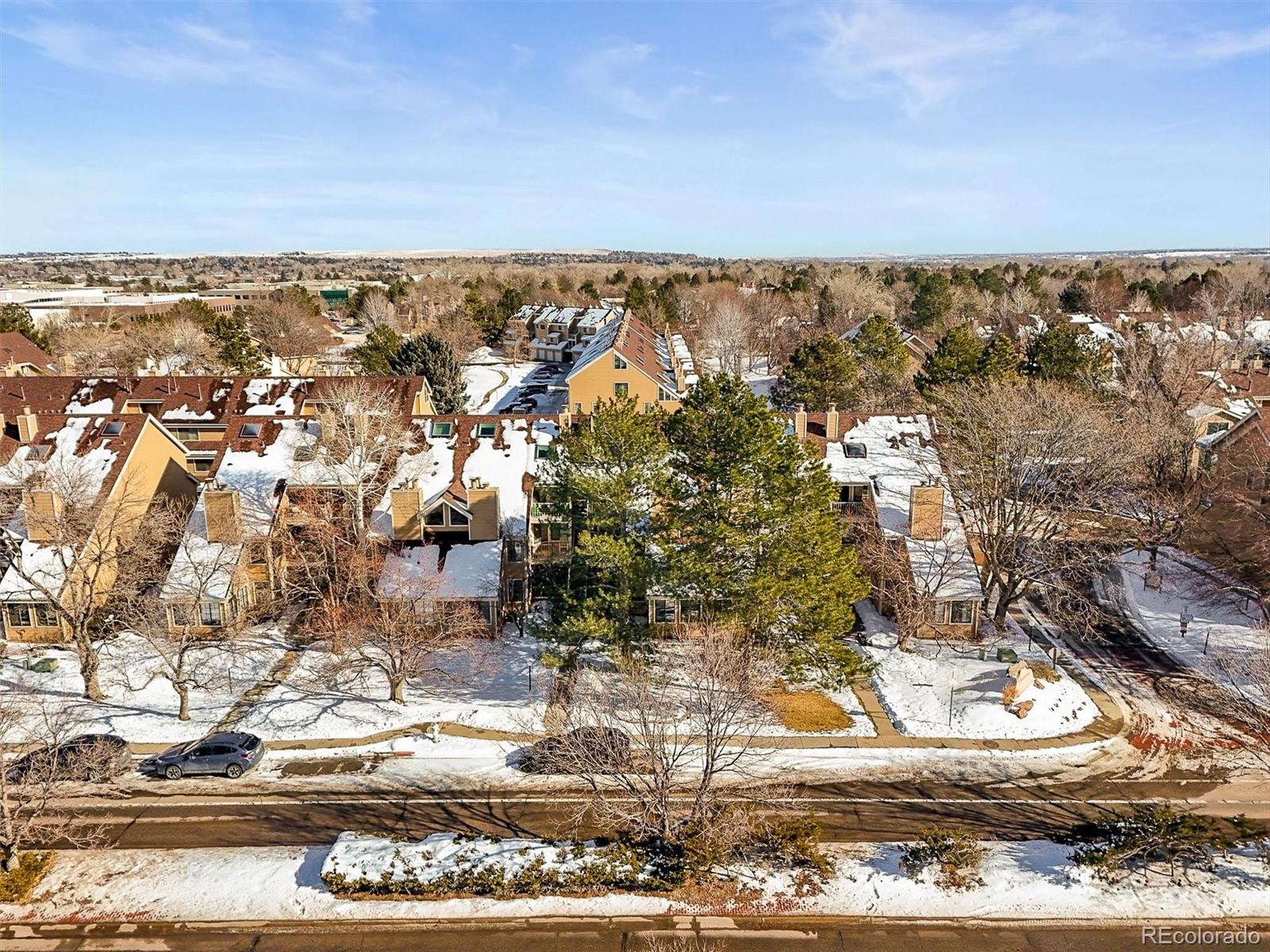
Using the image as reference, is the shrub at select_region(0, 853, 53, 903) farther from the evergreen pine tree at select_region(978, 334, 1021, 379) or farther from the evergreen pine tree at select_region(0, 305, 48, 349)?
the evergreen pine tree at select_region(0, 305, 48, 349)

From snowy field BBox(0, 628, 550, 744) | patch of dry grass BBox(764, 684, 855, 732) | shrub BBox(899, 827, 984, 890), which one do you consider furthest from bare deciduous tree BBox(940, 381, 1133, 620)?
snowy field BBox(0, 628, 550, 744)

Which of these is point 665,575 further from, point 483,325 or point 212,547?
point 483,325

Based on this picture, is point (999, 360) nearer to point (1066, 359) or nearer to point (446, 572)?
point (1066, 359)

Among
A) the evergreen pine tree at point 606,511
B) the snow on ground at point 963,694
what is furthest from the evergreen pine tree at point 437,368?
the snow on ground at point 963,694

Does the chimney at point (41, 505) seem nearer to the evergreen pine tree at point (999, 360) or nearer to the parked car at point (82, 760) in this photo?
the parked car at point (82, 760)

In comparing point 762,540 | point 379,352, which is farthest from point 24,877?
point 379,352
